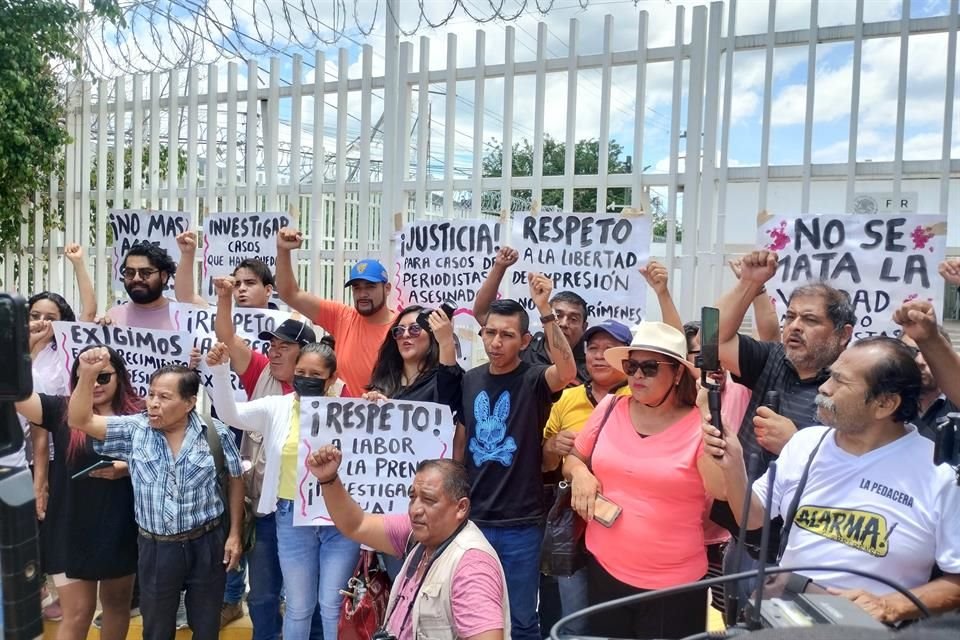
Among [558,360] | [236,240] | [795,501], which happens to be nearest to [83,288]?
[236,240]

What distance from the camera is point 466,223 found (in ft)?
17.3

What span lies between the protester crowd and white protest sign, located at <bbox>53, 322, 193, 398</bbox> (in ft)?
0.48

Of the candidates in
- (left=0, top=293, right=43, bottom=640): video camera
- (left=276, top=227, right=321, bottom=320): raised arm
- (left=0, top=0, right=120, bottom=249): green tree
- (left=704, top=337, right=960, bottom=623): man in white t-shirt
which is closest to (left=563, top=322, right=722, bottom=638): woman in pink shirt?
(left=704, top=337, right=960, bottom=623): man in white t-shirt

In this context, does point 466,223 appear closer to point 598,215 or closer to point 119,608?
point 598,215

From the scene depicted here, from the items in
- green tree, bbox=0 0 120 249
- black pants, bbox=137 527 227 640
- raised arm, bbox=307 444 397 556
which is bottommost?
black pants, bbox=137 527 227 640

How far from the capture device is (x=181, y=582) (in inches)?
158

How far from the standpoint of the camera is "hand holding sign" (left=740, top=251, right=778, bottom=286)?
3.67 m

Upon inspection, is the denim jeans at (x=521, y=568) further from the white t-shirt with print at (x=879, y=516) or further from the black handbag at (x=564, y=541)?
the white t-shirt with print at (x=879, y=516)

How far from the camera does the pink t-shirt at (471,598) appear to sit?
9.50ft

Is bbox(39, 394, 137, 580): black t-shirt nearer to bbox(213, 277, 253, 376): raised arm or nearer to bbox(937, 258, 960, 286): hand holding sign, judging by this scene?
bbox(213, 277, 253, 376): raised arm

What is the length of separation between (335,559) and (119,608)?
4.15 feet

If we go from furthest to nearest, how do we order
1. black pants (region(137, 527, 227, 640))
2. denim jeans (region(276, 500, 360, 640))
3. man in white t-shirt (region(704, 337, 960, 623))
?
denim jeans (region(276, 500, 360, 640)) < black pants (region(137, 527, 227, 640)) < man in white t-shirt (region(704, 337, 960, 623))

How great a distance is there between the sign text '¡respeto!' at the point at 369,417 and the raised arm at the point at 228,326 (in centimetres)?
101

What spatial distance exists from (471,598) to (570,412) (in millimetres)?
1325
